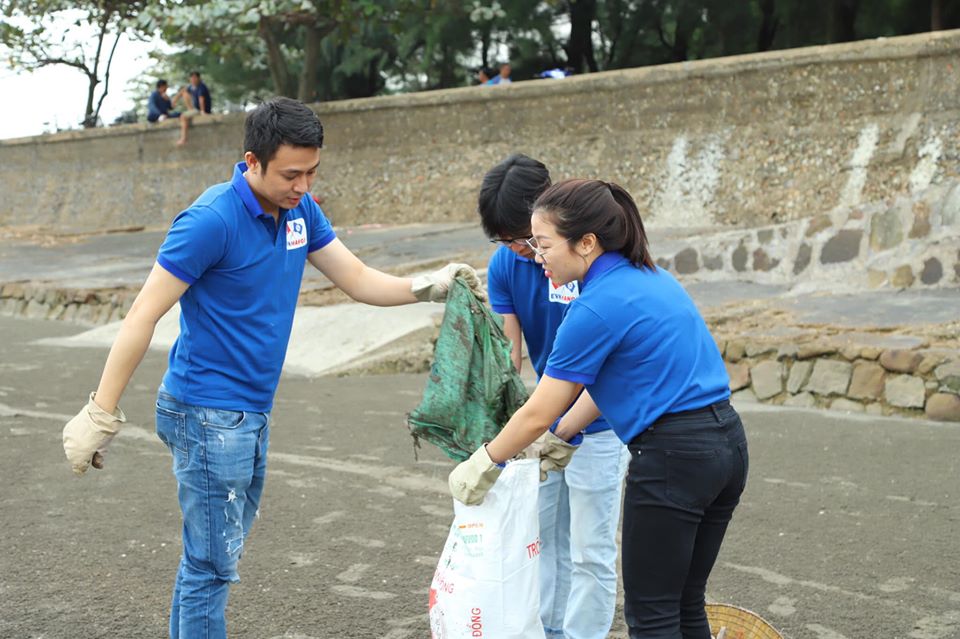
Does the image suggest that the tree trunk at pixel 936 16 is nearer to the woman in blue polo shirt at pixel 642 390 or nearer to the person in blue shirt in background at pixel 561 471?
the person in blue shirt in background at pixel 561 471

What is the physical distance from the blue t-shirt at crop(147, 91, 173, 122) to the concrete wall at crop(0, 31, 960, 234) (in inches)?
61.1

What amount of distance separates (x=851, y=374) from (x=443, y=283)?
5.34 m

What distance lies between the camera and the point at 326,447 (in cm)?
707

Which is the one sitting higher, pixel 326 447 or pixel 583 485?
pixel 583 485

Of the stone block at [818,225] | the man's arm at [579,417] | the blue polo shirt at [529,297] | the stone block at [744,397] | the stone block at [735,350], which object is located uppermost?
the blue polo shirt at [529,297]

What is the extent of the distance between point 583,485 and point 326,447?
3.83 meters

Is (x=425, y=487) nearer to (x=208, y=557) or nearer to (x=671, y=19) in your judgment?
(x=208, y=557)

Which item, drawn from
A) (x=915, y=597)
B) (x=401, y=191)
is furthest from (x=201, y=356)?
(x=401, y=191)

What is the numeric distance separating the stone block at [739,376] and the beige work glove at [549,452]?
561cm

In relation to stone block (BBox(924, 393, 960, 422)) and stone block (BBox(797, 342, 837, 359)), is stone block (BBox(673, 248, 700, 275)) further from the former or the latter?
stone block (BBox(924, 393, 960, 422))

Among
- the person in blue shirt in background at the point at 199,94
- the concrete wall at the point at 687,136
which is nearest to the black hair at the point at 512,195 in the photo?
the concrete wall at the point at 687,136

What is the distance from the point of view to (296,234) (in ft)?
11.1

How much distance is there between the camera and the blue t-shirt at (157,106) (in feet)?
73.9

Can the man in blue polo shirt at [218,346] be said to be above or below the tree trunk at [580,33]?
below
